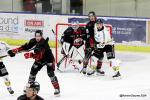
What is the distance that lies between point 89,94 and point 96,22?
1.80 metres

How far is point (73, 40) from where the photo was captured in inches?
376

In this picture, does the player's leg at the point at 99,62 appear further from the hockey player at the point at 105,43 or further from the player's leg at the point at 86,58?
the hockey player at the point at 105,43

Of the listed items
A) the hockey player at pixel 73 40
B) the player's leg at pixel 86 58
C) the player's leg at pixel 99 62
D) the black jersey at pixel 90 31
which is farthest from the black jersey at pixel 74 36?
the player's leg at pixel 99 62

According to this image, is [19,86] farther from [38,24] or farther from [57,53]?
[38,24]

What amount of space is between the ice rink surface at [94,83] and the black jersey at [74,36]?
1.97 ft

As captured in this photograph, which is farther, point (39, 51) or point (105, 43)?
point (105, 43)

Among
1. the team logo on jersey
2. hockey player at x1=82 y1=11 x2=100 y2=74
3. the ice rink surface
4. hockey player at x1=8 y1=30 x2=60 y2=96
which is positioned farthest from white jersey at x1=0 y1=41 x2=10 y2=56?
the team logo on jersey

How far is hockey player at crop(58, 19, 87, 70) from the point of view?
9.43 m

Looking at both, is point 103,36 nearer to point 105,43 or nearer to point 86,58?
point 105,43

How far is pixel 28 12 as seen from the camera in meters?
13.0

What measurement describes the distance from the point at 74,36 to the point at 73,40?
0.11m

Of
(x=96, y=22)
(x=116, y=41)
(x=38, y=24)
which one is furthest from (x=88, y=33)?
(x=38, y=24)

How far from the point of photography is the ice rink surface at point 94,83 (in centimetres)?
751

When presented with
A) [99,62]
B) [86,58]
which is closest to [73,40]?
[86,58]
